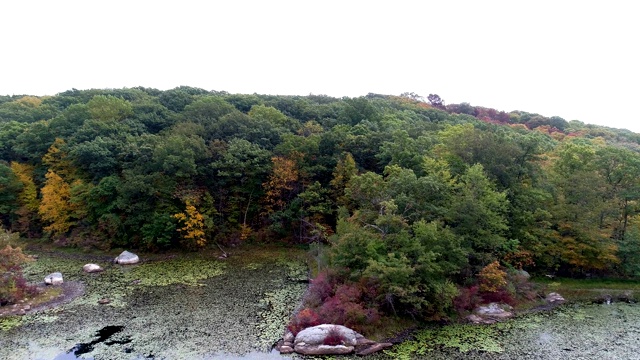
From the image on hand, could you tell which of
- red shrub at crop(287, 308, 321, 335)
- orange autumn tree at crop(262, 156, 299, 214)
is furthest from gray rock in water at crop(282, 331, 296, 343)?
orange autumn tree at crop(262, 156, 299, 214)

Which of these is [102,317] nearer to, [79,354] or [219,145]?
[79,354]

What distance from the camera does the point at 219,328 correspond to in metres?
21.4

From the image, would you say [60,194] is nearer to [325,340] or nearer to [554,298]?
[325,340]

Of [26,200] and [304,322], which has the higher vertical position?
[26,200]

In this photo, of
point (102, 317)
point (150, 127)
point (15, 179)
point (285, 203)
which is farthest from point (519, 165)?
point (15, 179)

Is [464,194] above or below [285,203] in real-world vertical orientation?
above

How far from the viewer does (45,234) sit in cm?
3869

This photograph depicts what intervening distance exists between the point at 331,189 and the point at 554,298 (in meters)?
20.0

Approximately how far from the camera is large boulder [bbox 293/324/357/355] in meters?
18.8

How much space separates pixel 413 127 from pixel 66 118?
36371 millimetres

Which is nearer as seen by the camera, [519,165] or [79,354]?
[79,354]

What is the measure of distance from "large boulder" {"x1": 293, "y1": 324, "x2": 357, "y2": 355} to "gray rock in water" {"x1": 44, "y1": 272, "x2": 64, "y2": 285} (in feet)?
61.7

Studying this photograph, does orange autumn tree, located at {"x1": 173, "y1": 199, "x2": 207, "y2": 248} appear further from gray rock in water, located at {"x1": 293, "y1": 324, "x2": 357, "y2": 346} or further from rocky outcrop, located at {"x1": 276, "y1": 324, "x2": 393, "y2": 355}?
gray rock in water, located at {"x1": 293, "y1": 324, "x2": 357, "y2": 346}

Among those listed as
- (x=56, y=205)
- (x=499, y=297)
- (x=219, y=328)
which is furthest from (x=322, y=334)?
(x=56, y=205)
